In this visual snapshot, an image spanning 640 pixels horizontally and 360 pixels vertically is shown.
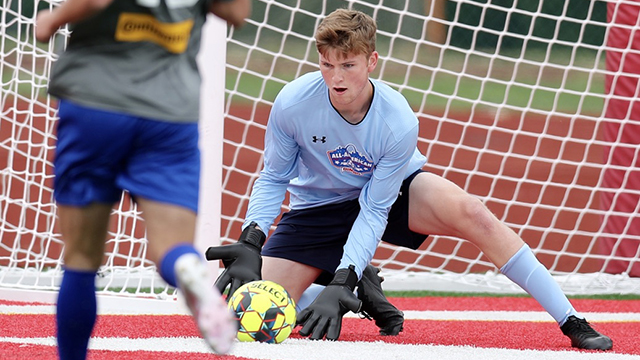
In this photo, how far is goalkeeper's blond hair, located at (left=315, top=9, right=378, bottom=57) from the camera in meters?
3.05

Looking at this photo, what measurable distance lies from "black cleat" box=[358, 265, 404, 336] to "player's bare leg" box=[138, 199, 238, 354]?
174cm

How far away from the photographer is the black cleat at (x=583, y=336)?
3047mm

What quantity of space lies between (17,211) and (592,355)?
5.59 meters

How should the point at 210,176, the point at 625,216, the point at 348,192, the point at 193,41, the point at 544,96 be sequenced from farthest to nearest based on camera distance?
1. the point at 544,96
2. the point at 625,216
3. the point at 210,176
4. the point at 348,192
5. the point at 193,41

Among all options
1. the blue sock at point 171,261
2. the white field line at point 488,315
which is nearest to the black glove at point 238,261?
the white field line at point 488,315

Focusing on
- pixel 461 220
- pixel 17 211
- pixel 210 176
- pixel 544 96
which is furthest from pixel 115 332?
pixel 544 96

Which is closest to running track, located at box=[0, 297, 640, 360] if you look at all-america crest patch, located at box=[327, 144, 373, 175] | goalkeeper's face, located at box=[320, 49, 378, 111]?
all-america crest patch, located at box=[327, 144, 373, 175]

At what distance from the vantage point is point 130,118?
177 cm

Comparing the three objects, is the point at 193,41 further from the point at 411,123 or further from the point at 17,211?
the point at 17,211

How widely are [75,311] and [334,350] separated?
1092mm

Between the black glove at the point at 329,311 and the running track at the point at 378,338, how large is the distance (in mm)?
51

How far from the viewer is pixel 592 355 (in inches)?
113

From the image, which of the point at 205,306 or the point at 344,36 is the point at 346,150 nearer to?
the point at 344,36

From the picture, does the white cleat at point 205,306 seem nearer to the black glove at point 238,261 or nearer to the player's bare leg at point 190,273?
the player's bare leg at point 190,273
